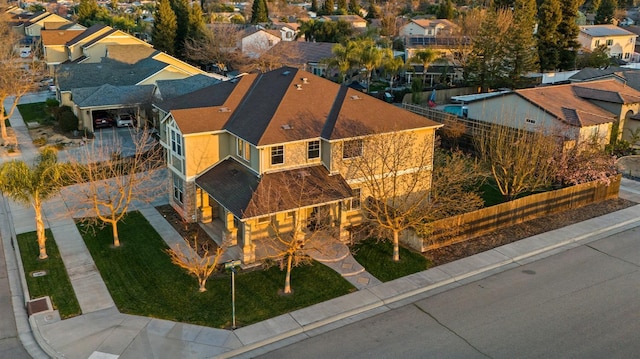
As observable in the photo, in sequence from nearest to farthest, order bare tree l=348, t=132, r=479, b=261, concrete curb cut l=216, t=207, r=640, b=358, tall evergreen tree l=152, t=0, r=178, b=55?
1. concrete curb cut l=216, t=207, r=640, b=358
2. bare tree l=348, t=132, r=479, b=261
3. tall evergreen tree l=152, t=0, r=178, b=55

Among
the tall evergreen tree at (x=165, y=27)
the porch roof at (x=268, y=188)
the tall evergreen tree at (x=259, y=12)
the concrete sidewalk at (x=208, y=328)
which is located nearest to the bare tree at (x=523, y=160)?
the concrete sidewalk at (x=208, y=328)

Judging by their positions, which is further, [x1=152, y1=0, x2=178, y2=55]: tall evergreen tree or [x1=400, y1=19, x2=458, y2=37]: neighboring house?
[x1=400, y1=19, x2=458, y2=37]: neighboring house

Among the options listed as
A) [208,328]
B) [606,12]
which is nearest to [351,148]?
[208,328]

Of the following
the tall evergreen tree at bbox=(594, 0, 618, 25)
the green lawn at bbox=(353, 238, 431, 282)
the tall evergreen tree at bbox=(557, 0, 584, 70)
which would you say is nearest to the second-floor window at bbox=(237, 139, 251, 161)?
the green lawn at bbox=(353, 238, 431, 282)

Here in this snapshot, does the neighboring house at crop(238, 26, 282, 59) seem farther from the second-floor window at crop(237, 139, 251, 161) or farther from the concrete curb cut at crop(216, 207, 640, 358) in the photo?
the concrete curb cut at crop(216, 207, 640, 358)

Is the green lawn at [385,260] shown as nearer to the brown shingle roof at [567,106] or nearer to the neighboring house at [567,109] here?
the neighboring house at [567,109]

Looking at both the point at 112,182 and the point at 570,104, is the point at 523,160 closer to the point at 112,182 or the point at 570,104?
the point at 570,104
